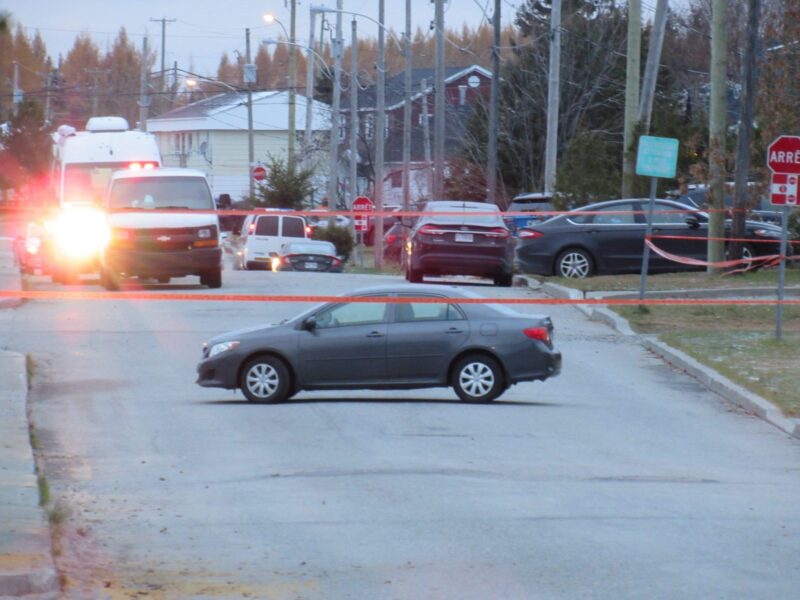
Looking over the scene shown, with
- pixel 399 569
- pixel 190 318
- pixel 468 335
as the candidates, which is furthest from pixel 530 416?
pixel 190 318

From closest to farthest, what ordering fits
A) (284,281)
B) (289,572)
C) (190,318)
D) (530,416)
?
(289,572) → (530,416) → (190,318) → (284,281)

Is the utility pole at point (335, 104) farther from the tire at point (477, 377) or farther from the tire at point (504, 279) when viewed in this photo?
the tire at point (477, 377)

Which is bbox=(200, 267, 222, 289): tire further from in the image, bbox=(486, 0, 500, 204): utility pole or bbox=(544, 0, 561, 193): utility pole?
bbox=(486, 0, 500, 204): utility pole

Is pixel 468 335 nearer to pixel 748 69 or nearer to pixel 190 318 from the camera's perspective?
pixel 190 318

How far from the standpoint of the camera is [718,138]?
27.6 metres

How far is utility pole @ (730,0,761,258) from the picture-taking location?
2514 cm

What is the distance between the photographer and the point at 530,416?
47.6ft

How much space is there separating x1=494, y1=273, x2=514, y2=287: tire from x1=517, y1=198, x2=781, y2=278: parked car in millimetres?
474

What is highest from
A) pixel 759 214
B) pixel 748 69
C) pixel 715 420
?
pixel 748 69

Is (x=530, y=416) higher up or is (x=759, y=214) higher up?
(x=759, y=214)

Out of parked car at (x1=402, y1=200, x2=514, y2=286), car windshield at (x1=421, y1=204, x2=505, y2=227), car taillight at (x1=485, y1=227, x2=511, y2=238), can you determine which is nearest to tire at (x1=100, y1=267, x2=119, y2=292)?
parked car at (x1=402, y1=200, x2=514, y2=286)

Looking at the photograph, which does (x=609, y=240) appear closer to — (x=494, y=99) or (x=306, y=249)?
(x=306, y=249)

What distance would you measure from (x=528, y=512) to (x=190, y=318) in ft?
45.2

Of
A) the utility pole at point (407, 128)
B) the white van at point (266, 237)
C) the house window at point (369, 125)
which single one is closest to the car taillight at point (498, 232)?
the white van at point (266, 237)
